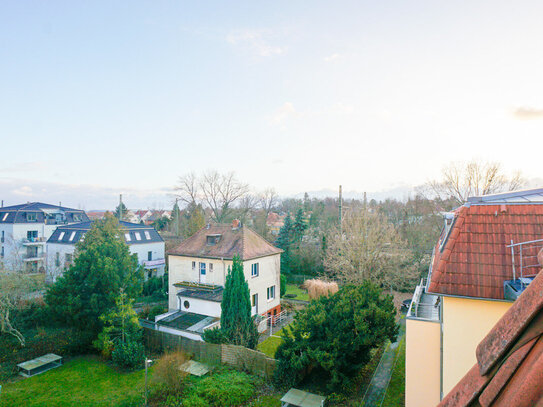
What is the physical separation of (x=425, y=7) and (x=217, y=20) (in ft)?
26.7

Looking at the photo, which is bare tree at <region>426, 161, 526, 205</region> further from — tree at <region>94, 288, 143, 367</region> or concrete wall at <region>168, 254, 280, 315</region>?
tree at <region>94, 288, 143, 367</region>

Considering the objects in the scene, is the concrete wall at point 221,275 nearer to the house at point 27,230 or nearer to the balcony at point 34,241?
the house at point 27,230

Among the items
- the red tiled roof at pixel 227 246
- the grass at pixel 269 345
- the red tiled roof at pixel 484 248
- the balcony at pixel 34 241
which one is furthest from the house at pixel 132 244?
the red tiled roof at pixel 484 248

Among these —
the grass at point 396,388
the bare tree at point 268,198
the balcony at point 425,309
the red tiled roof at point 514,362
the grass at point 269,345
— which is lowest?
the grass at point 269,345

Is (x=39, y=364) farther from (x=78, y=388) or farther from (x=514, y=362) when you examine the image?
(x=514, y=362)

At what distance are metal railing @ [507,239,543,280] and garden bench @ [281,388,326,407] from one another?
7.43 metres

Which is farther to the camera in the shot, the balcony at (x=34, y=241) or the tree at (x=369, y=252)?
the balcony at (x=34, y=241)

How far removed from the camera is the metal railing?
7029 mm

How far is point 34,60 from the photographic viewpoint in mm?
14367

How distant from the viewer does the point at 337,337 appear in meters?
11.2

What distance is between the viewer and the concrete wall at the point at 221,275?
2119 centimetres

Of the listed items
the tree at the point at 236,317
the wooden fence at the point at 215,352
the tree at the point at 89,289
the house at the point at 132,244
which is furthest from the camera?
the house at the point at 132,244

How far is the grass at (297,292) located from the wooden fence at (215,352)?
13.9 meters

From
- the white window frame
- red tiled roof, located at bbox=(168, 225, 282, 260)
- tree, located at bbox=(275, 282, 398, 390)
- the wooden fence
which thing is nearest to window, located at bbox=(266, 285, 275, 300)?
the white window frame
